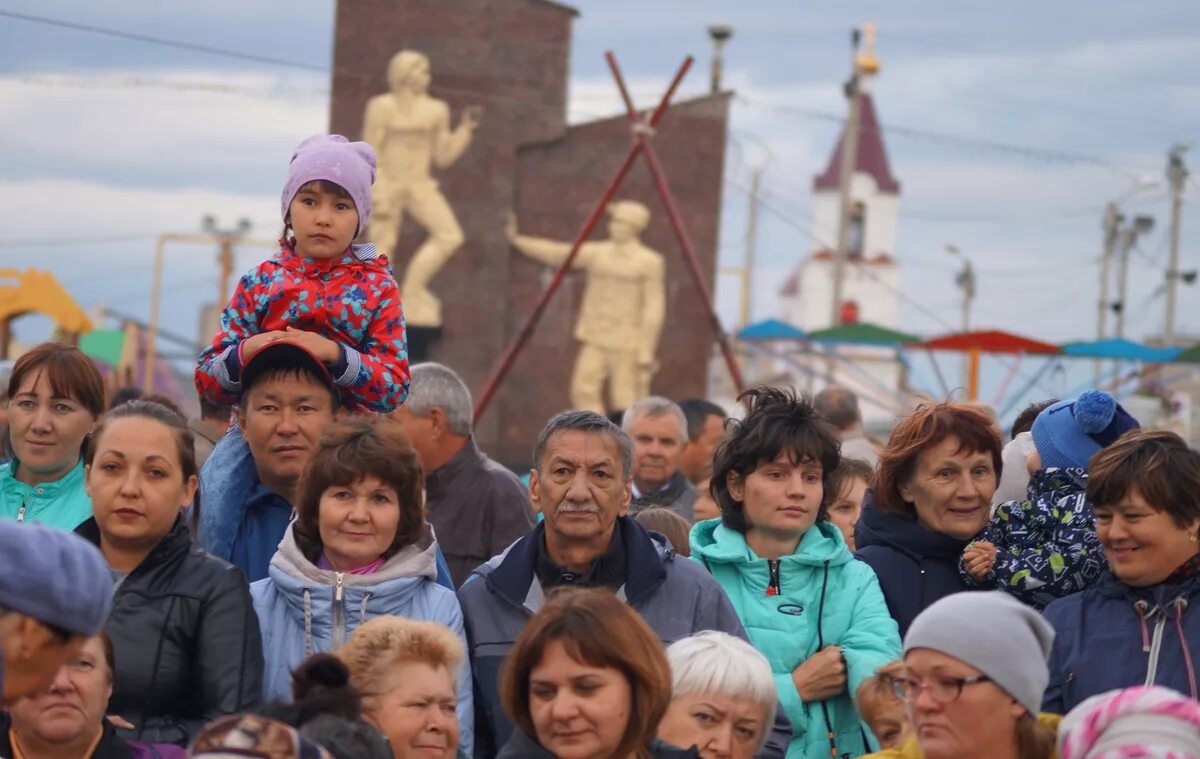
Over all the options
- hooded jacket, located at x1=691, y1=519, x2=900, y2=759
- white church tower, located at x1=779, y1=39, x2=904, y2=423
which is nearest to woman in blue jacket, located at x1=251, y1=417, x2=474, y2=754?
hooded jacket, located at x1=691, y1=519, x2=900, y2=759

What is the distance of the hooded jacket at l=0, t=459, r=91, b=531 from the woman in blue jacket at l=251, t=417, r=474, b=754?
87 cm

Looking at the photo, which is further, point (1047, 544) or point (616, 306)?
point (616, 306)

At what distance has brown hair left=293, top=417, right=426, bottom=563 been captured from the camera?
16.0 ft

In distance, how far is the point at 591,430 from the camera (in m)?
5.14

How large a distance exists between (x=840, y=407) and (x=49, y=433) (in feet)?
16.4

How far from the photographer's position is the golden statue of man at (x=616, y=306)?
20938 mm

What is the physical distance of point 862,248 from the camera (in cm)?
8112

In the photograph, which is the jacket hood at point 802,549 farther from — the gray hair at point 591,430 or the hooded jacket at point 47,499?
the hooded jacket at point 47,499

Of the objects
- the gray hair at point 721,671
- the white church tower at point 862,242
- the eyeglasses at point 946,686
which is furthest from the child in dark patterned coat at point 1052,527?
the white church tower at point 862,242

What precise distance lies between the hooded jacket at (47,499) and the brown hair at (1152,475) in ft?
9.80

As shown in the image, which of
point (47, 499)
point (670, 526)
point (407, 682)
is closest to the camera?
point (407, 682)

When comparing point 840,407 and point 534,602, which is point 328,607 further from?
point 840,407

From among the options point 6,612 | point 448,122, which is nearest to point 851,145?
point 448,122

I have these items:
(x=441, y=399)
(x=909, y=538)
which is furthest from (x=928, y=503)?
(x=441, y=399)
